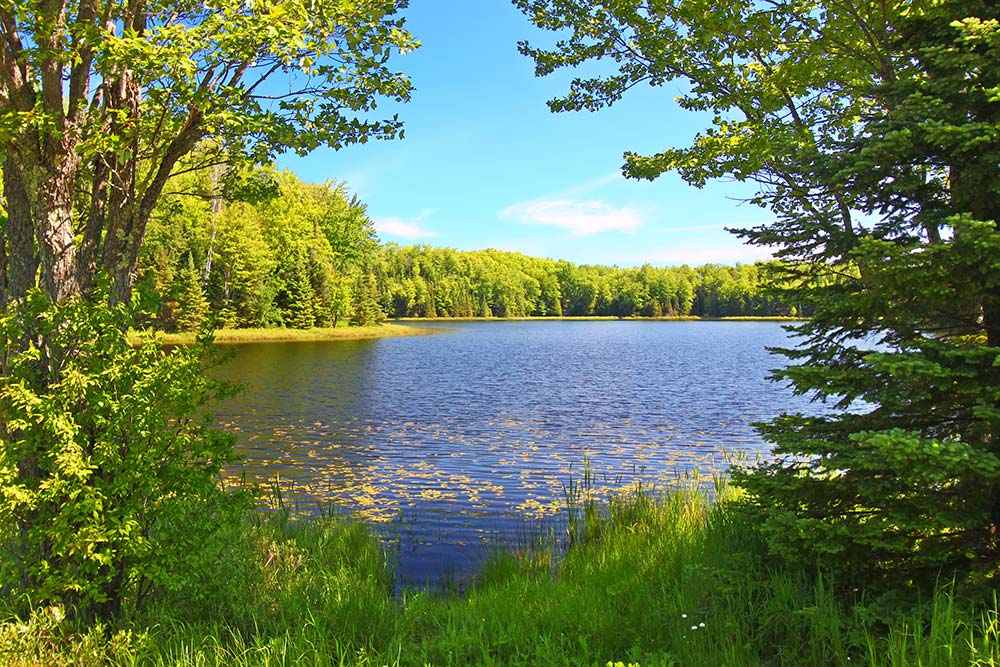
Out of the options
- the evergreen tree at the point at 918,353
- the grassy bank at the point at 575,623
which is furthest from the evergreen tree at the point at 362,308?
the evergreen tree at the point at 918,353

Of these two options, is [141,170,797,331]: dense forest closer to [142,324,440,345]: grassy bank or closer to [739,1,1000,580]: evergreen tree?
[142,324,440,345]: grassy bank

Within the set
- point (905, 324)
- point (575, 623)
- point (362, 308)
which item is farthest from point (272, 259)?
point (905, 324)

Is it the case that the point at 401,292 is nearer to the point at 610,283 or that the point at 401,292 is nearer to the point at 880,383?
the point at 610,283

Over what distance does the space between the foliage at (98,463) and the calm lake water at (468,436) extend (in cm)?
360

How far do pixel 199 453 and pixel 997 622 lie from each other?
5398 mm

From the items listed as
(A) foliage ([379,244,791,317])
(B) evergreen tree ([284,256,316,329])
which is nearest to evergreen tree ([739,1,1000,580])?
(B) evergreen tree ([284,256,316,329])

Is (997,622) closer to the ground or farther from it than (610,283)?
closer to the ground

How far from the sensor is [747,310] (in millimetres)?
149000

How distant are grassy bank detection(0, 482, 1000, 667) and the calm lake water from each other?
7.29ft

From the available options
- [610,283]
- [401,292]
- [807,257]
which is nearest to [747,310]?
[610,283]

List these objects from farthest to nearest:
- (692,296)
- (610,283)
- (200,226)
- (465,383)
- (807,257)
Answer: (610,283)
(692,296)
(200,226)
(465,383)
(807,257)

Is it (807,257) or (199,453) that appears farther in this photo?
(807,257)

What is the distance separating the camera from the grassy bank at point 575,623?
394cm

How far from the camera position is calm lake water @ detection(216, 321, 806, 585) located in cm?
1027
